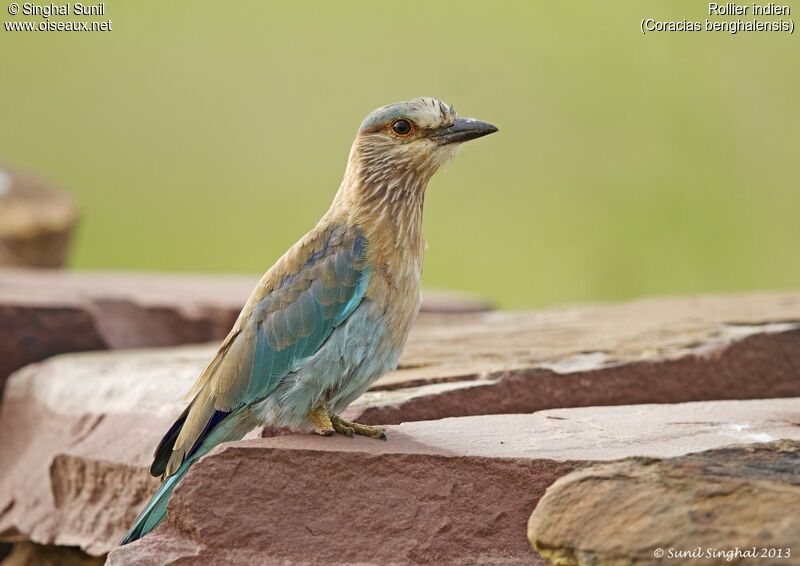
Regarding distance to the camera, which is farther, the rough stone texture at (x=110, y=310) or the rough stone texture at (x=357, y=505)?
the rough stone texture at (x=110, y=310)

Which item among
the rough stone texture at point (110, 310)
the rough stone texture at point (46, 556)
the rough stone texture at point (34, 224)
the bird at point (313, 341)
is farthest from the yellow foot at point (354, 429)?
the rough stone texture at point (34, 224)

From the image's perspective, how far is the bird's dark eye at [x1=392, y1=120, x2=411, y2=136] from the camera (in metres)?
2.93

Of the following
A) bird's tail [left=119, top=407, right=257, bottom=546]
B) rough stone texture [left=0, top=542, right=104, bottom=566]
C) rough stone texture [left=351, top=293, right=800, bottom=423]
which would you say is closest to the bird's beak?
rough stone texture [left=351, top=293, right=800, bottom=423]

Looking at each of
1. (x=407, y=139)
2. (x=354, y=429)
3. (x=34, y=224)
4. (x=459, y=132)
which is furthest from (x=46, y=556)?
(x=34, y=224)

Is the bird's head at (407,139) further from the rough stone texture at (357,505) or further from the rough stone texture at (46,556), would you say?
the rough stone texture at (46,556)

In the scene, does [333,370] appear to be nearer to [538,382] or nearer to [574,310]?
[538,382]

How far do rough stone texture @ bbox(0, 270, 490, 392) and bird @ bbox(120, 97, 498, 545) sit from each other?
175 centimetres

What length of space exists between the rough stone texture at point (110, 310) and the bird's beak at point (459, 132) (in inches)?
79.8

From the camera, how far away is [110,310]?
4742 millimetres

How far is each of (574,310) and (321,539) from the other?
2.67m

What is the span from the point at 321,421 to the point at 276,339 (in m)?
0.21

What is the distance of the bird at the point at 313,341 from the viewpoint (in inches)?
105

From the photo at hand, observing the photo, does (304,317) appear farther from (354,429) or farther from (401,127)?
(401,127)

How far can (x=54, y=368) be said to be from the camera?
4.04m
